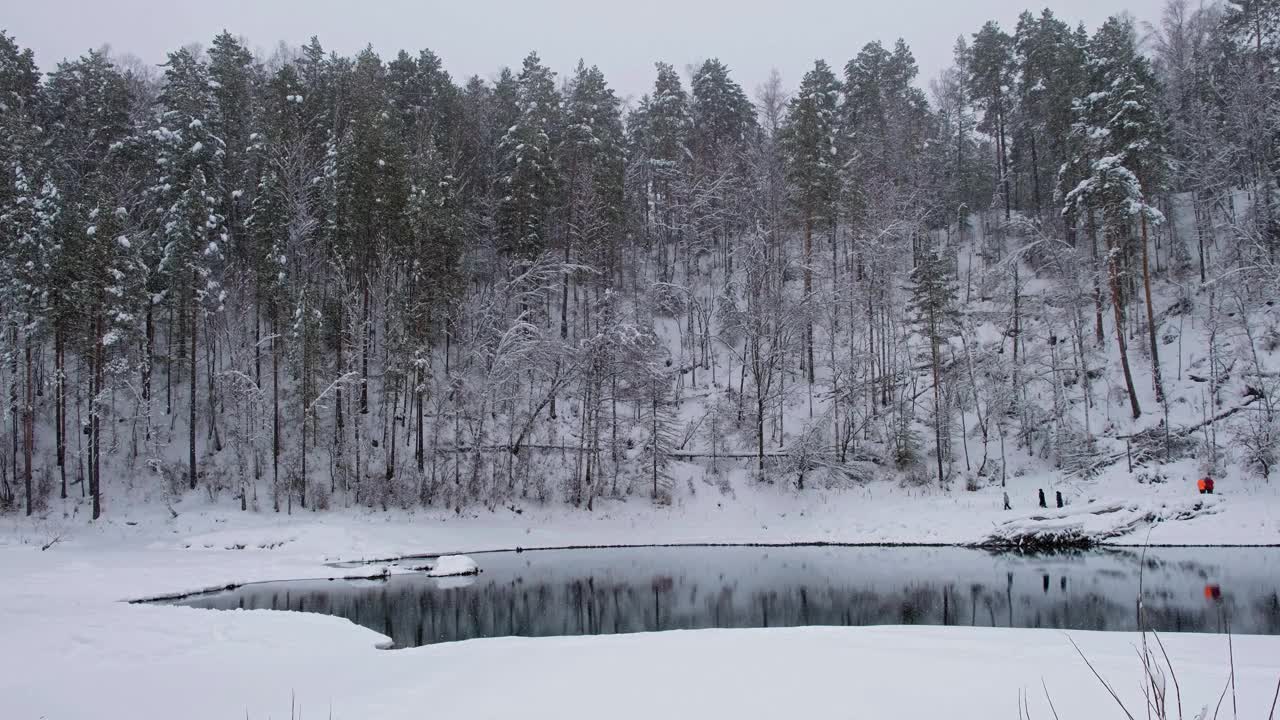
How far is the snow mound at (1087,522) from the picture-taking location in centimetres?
2839

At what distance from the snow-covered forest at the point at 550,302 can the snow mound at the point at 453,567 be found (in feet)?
27.3

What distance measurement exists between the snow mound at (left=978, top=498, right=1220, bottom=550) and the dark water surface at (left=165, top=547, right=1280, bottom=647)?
1.82m

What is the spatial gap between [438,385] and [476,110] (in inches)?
896

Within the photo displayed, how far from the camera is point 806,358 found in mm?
45062

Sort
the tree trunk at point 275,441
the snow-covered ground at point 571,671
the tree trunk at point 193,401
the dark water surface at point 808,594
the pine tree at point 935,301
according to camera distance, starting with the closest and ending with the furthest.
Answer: the snow-covered ground at point 571,671 → the dark water surface at point 808,594 → the tree trunk at point 275,441 → the tree trunk at point 193,401 → the pine tree at point 935,301

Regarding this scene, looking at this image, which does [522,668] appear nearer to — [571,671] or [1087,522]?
[571,671]

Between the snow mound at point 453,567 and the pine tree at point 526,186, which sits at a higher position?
the pine tree at point 526,186

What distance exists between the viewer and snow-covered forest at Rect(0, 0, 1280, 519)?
107ft

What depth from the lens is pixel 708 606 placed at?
2025 cm

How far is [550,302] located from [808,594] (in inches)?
1260

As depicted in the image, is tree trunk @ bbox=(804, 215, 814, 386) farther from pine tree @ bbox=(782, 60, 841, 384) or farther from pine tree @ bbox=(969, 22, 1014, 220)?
pine tree @ bbox=(969, 22, 1014, 220)

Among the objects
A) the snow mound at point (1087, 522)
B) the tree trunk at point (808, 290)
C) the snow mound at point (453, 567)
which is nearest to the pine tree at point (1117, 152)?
the snow mound at point (1087, 522)

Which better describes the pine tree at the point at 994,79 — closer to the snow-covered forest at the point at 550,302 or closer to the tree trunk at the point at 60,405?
the snow-covered forest at the point at 550,302

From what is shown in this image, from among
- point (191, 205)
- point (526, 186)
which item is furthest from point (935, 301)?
point (191, 205)
